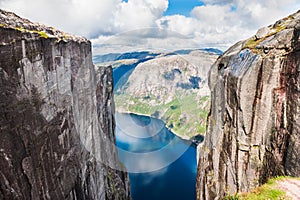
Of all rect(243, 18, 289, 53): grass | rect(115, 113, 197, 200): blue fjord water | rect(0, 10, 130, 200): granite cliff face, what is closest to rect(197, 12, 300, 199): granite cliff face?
rect(243, 18, 289, 53): grass

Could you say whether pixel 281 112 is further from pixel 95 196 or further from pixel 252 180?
pixel 95 196

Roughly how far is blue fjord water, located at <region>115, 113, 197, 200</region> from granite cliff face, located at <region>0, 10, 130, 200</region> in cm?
5236

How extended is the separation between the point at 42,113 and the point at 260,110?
16.1m

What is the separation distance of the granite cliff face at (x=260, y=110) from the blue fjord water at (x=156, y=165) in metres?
52.8

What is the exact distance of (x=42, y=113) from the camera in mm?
15477

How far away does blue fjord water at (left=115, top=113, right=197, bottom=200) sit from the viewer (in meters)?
73.3

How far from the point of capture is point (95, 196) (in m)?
28.9

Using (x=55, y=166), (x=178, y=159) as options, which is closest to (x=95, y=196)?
(x=55, y=166)

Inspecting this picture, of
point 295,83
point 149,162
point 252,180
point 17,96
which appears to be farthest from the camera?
point 149,162

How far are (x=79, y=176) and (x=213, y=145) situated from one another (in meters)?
14.5

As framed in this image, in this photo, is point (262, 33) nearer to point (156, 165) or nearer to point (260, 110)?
point (260, 110)

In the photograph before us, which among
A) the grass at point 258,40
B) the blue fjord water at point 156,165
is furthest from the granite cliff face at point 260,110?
the blue fjord water at point 156,165

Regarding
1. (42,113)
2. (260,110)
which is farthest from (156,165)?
(42,113)

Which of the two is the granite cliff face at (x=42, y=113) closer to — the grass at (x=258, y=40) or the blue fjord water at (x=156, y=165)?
the grass at (x=258, y=40)
